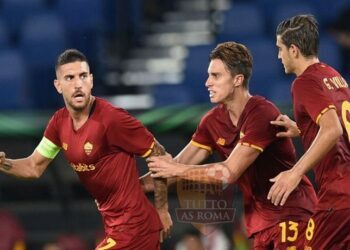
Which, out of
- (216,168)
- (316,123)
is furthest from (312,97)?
(216,168)

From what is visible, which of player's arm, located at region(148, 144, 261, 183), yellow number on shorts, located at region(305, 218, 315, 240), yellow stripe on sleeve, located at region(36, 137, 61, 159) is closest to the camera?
yellow number on shorts, located at region(305, 218, 315, 240)

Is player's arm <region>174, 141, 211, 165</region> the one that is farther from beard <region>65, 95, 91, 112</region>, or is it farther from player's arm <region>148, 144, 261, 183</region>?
beard <region>65, 95, 91, 112</region>

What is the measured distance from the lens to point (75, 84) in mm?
6090

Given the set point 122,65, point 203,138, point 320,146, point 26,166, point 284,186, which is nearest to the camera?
point 320,146

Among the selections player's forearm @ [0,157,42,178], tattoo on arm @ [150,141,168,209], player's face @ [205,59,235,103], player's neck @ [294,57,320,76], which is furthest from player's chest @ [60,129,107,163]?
player's neck @ [294,57,320,76]

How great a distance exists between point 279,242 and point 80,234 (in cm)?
297

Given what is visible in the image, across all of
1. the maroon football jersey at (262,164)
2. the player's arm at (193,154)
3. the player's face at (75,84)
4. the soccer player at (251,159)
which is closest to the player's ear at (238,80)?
the soccer player at (251,159)

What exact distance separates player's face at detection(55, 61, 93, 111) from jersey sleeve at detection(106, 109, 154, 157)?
0.74ft

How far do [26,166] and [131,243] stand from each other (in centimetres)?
99

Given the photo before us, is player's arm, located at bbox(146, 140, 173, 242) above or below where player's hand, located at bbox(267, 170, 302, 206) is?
below

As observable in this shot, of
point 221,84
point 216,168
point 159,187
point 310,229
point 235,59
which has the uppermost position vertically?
point 235,59

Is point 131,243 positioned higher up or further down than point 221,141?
further down

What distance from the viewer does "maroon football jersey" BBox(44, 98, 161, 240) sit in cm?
594

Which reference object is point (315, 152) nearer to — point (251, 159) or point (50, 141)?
point (251, 159)
